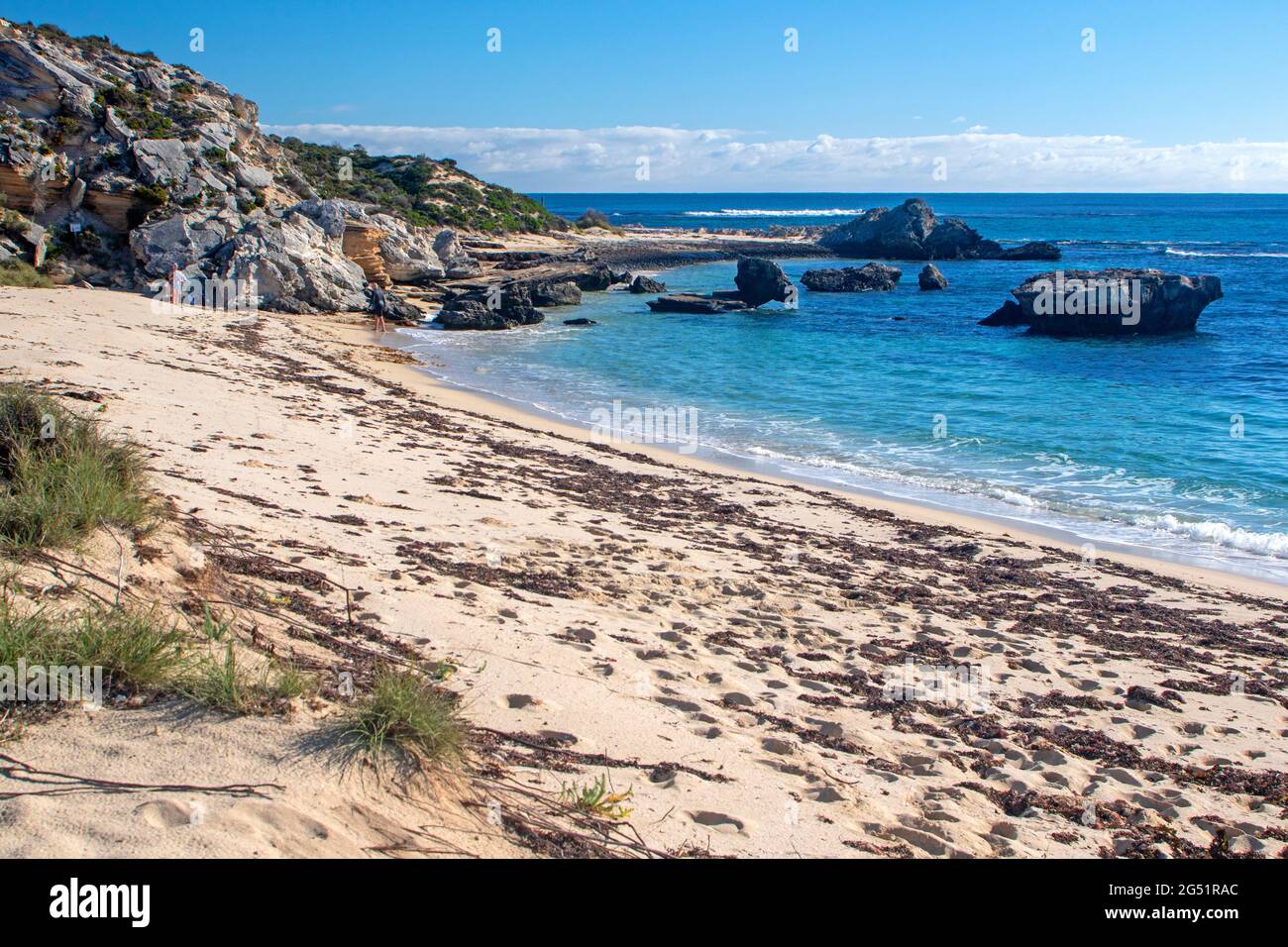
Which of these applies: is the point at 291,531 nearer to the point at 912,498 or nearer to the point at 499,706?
the point at 499,706

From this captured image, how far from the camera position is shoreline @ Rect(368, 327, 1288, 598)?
1002 centimetres

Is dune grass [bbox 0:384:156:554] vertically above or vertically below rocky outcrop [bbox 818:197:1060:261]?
below

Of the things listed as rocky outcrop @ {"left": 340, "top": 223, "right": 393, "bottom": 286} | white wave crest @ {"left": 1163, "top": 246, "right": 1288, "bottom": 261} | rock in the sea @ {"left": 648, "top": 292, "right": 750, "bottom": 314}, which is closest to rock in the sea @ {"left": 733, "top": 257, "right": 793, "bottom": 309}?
rock in the sea @ {"left": 648, "top": 292, "right": 750, "bottom": 314}

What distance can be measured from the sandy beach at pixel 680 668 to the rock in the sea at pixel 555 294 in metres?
24.7

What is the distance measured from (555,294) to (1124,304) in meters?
21.1

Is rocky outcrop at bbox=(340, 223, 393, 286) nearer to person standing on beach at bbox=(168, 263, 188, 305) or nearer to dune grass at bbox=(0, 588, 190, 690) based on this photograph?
person standing on beach at bbox=(168, 263, 188, 305)

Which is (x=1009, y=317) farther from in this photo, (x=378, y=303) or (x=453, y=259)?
(x=453, y=259)

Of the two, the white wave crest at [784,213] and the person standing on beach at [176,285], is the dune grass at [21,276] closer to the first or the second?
the person standing on beach at [176,285]

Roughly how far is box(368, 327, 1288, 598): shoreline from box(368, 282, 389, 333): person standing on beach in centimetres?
807

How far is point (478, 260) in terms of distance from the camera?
43844mm

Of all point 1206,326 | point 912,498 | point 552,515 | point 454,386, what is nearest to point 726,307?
point 1206,326

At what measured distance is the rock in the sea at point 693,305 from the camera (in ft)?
120

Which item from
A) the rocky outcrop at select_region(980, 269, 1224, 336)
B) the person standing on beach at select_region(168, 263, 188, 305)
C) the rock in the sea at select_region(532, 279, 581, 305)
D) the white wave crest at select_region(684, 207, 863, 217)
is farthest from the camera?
the white wave crest at select_region(684, 207, 863, 217)

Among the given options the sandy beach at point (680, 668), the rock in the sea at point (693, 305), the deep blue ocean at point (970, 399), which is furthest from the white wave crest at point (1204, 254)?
the sandy beach at point (680, 668)
